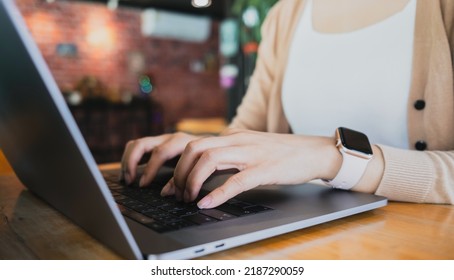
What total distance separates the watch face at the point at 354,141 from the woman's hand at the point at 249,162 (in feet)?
0.06

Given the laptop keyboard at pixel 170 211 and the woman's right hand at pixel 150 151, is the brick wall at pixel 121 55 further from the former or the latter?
the laptop keyboard at pixel 170 211

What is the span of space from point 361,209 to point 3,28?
446 mm

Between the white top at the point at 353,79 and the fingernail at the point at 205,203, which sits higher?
the white top at the point at 353,79

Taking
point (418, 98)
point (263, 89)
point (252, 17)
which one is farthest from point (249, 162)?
point (252, 17)

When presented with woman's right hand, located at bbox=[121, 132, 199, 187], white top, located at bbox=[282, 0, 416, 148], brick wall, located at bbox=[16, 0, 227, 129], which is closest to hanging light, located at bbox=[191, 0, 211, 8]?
brick wall, located at bbox=[16, 0, 227, 129]

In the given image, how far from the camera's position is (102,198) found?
317 millimetres

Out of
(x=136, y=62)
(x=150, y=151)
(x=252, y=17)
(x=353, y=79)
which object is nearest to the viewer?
(x=150, y=151)

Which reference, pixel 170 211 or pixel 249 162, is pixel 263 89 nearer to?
pixel 249 162

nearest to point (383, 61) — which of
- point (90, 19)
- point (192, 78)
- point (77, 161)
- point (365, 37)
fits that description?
point (365, 37)

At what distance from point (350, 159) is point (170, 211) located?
29cm

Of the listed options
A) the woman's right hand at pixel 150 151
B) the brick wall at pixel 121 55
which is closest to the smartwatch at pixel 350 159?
the woman's right hand at pixel 150 151

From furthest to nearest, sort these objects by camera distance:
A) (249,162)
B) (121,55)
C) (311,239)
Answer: (121,55) < (249,162) < (311,239)

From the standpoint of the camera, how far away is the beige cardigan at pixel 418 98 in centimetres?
61

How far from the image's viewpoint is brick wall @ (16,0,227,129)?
18.6ft
